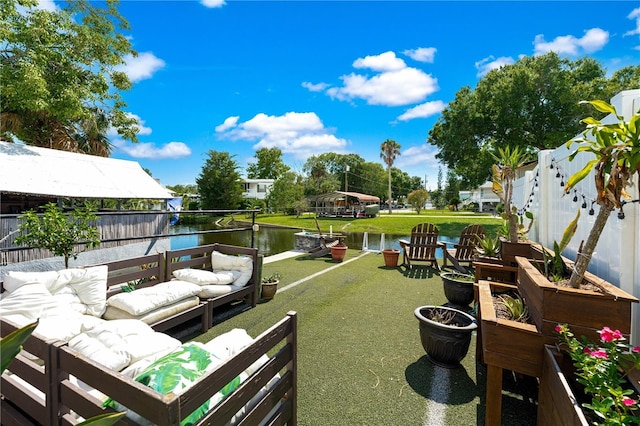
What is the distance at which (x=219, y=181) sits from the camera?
30.1m

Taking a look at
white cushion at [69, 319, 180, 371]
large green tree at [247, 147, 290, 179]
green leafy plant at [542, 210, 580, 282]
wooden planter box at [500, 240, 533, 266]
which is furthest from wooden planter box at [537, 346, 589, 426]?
large green tree at [247, 147, 290, 179]

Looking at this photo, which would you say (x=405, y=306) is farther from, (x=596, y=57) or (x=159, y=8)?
(x=596, y=57)

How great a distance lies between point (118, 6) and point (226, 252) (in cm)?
1228

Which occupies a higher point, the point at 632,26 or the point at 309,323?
the point at 632,26

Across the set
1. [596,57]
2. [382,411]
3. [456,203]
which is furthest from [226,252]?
[456,203]

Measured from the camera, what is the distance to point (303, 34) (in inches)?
295

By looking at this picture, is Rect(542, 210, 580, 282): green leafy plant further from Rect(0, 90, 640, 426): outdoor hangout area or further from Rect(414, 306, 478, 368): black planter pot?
Rect(414, 306, 478, 368): black planter pot

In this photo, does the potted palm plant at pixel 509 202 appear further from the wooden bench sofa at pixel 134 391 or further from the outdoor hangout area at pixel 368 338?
the wooden bench sofa at pixel 134 391

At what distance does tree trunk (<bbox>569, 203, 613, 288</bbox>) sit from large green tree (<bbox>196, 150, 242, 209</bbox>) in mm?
30458

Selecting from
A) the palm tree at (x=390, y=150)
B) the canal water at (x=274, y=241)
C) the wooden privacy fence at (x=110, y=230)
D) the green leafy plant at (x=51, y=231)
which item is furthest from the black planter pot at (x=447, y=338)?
the palm tree at (x=390, y=150)

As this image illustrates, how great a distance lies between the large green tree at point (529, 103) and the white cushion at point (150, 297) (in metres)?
16.6

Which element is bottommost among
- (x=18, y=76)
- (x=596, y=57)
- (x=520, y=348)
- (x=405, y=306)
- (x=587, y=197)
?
(x=405, y=306)

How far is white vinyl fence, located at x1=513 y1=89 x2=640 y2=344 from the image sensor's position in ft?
5.98

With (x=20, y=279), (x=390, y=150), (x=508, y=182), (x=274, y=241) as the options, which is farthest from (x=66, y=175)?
(x=390, y=150)
